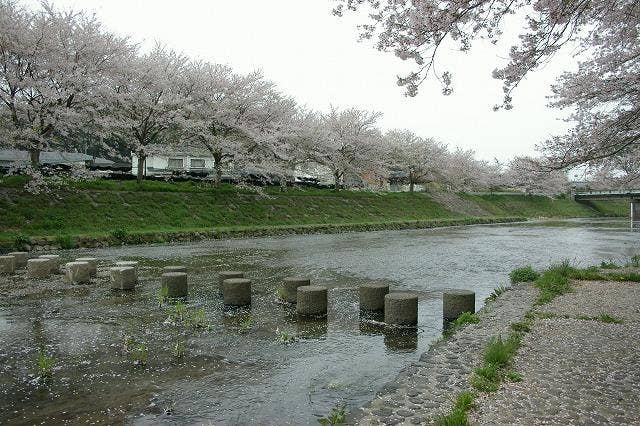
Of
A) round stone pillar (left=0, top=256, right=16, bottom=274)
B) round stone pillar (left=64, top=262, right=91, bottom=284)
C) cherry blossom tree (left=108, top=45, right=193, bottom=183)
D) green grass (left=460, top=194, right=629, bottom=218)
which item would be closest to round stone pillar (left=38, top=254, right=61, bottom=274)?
round stone pillar (left=0, top=256, right=16, bottom=274)

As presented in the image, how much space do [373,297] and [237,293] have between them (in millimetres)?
2809

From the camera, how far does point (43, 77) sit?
23.4 metres

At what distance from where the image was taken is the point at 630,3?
7230 mm

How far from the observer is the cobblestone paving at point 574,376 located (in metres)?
4.26

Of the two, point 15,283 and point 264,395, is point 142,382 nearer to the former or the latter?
point 264,395

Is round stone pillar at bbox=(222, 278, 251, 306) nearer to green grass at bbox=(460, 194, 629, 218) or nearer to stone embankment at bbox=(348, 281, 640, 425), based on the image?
stone embankment at bbox=(348, 281, 640, 425)

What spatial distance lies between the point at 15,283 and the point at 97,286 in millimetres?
2390

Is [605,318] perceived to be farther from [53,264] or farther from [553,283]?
[53,264]

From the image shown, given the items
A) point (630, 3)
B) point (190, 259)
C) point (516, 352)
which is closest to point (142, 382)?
point (516, 352)

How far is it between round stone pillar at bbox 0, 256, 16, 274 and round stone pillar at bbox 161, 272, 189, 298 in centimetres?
617

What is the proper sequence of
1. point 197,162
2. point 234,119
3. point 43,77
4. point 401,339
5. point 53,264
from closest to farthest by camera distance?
point 401,339 → point 53,264 → point 43,77 → point 234,119 → point 197,162

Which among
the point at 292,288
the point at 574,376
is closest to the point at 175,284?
the point at 292,288

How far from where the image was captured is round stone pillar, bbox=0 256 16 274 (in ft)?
45.1

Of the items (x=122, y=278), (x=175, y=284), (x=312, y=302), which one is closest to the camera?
(x=312, y=302)
